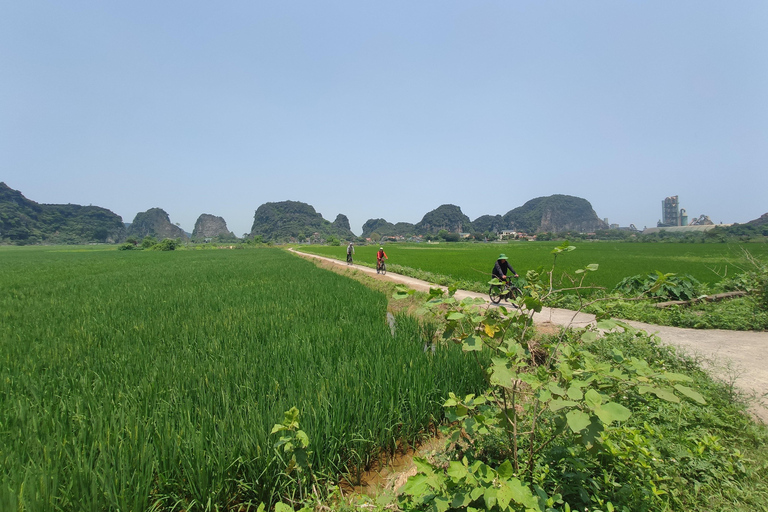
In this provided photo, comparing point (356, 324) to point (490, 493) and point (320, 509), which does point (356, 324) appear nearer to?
point (320, 509)

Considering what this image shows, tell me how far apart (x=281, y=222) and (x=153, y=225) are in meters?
78.3

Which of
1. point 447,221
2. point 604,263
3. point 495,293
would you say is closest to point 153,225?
point 447,221

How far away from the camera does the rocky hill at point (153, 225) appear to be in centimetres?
18012

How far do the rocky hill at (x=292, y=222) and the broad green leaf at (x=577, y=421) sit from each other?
153311 millimetres

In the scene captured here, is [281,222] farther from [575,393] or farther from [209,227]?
[575,393]

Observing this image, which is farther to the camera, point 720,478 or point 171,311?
point 171,311

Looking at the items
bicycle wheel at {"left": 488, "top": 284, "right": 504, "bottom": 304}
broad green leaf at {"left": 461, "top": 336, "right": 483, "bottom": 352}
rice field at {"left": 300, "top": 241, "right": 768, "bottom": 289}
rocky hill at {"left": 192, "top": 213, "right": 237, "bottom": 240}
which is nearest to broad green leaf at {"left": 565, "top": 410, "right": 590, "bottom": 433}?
broad green leaf at {"left": 461, "top": 336, "right": 483, "bottom": 352}

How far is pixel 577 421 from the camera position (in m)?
1.15

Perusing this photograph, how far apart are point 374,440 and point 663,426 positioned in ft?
7.25

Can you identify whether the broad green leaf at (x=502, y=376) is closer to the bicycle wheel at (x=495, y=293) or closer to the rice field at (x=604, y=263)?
the rice field at (x=604, y=263)

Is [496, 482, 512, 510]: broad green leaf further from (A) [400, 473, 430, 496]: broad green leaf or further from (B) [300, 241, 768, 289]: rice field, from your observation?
(B) [300, 241, 768, 289]: rice field

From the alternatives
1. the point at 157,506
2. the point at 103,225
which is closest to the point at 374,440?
the point at 157,506

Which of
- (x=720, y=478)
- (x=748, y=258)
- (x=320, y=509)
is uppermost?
(x=748, y=258)

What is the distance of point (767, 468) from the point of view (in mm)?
1976
